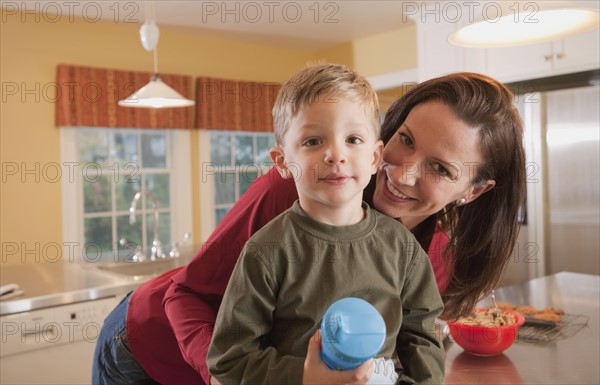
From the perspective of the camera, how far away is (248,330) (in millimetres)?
863

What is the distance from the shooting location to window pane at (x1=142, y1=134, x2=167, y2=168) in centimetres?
484

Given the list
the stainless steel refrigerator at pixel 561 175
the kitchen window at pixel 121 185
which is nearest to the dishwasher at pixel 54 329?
the kitchen window at pixel 121 185

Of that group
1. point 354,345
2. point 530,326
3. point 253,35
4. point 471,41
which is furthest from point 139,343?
point 253,35

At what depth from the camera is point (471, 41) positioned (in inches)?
70.8

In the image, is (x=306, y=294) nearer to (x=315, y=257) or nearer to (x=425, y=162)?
(x=315, y=257)

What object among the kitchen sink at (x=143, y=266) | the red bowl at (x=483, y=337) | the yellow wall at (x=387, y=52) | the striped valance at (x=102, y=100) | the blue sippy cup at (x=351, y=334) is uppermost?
the yellow wall at (x=387, y=52)

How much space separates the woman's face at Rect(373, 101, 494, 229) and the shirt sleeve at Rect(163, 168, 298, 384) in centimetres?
22

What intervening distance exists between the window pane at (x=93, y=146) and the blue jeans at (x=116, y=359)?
131 inches

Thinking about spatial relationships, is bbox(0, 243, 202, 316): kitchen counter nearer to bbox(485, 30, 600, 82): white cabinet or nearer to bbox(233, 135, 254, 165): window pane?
bbox(233, 135, 254, 165): window pane

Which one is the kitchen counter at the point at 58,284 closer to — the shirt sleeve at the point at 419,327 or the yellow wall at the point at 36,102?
the yellow wall at the point at 36,102

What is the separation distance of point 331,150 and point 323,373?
1.03 feet

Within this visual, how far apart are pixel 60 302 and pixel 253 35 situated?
10.2ft

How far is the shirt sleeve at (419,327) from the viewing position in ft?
3.17

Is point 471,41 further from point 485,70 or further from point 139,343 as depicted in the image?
point 485,70
